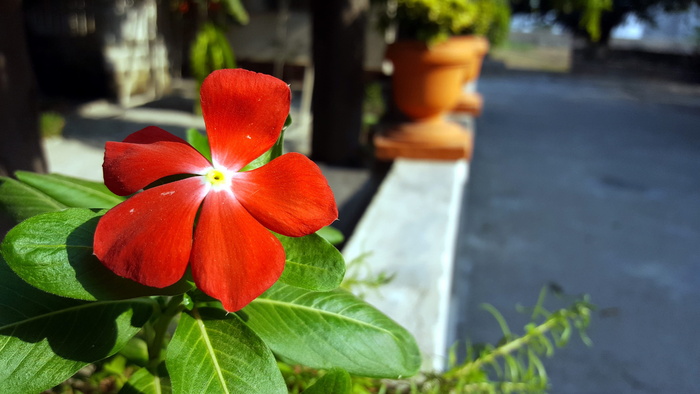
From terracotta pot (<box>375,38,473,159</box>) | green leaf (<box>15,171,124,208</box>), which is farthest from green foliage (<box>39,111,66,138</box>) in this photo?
green leaf (<box>15,171,124,208</box>)

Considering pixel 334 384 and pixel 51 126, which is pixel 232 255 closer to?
→ pixel 334 384

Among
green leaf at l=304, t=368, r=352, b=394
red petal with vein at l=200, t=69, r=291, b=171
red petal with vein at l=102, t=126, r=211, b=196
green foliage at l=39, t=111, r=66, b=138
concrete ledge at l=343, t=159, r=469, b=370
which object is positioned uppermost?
red petal with vein at l=200, t=69, r=291, b=171

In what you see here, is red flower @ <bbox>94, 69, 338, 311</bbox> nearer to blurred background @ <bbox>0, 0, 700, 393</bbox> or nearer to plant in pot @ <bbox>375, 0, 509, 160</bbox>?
blurred background @ <bbox>0, 0, 700, 393</bbox>

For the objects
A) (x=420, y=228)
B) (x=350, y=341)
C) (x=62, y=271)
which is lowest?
(x=420, y=228)

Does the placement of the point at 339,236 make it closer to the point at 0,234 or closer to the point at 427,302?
the point at 0,234

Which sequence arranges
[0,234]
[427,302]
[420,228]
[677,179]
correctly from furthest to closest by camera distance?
[677,179], [420,228], [427,302], [0,234]

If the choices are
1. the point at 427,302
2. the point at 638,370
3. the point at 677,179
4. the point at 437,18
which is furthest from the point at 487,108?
the point at 427,302

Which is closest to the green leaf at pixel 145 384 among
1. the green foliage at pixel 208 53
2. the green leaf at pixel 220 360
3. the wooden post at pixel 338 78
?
the green leaf at pixel 220 360
